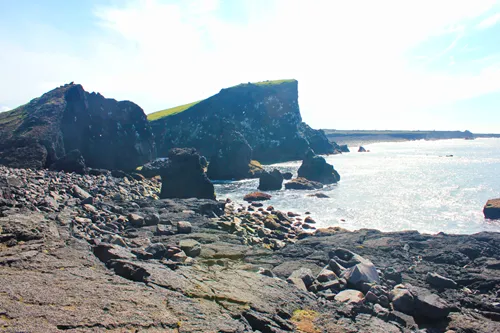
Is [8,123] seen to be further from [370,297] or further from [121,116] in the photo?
[370,297]

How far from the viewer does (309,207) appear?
34.6 m

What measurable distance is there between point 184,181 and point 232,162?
28873 mm

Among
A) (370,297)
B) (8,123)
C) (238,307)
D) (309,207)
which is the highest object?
(8,123)

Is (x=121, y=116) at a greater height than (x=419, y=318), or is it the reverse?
(x=121, y=116)

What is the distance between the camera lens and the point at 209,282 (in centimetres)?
786

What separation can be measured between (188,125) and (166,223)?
4020 inches

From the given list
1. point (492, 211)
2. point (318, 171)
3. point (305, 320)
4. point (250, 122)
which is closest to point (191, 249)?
point (305, 320)

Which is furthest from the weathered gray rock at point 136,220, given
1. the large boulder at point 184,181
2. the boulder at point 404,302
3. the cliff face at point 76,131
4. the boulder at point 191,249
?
the cliff face at point 76,131

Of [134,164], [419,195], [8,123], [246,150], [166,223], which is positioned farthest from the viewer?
[246,150]

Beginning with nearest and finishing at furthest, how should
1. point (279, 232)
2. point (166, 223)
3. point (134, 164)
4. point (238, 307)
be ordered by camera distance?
point (238, 307), point (166, 223), point (279, 232), point (134, 164)

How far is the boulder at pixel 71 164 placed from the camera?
36.8 meters

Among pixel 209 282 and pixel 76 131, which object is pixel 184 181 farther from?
pixel 209 282

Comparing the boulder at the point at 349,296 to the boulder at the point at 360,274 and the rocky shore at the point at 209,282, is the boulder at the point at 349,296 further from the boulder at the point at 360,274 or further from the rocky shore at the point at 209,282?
the boulder at the point at 360,274

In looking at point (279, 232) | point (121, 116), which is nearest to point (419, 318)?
point (279, 232)
